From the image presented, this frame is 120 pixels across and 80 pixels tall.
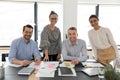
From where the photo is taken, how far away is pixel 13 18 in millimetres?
4840

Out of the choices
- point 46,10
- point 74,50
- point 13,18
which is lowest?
point 74,50

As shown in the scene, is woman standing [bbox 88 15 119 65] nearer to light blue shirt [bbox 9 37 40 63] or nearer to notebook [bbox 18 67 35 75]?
light blue shirt [bbox 9 37 40 63]

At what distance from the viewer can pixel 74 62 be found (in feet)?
9.22

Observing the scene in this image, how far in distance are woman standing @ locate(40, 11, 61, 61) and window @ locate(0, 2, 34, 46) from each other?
1.51 metres

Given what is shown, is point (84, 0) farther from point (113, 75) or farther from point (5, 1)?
point (113, 75)

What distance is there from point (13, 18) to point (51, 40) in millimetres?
1737

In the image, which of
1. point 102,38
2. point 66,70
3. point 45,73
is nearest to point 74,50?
point 102,38

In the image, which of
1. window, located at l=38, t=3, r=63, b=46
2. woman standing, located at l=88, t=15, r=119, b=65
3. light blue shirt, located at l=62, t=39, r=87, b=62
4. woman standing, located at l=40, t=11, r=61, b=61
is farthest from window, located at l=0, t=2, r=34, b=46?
woman standing, located at l=88, t=15, r=119, b=65

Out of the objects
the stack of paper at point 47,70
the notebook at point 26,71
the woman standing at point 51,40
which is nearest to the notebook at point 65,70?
the stack of paper at point 47,70

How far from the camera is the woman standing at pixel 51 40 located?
3.46 meters

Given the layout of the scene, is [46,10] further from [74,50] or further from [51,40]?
[74,50]

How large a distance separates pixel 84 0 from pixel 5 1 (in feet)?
6.52

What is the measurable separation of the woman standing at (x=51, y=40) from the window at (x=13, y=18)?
4.95ft

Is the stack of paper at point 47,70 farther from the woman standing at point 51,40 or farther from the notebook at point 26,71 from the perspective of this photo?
the woman standing at point 51,40
